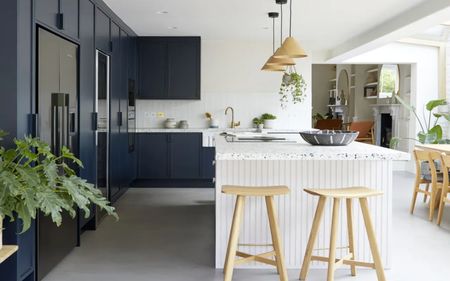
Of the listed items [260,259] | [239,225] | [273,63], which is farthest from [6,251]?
[273,63]

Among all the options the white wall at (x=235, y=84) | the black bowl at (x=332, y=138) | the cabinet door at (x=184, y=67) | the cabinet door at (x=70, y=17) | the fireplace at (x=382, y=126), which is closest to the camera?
the black bowl at (x=332, y=138)

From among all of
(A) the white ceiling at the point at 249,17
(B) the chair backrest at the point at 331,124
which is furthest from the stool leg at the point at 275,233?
(B) the chair backrest at the point at 331,124

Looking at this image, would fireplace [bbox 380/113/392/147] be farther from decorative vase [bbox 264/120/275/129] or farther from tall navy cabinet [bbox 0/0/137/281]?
tall navy cabinet [bbox 0/0/137/281]

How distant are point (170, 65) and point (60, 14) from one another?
14.2 ft

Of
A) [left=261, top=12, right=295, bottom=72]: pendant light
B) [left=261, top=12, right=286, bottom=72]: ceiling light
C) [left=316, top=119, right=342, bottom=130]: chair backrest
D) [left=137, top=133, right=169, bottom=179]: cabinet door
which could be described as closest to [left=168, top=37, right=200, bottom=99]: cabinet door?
[left=137, top=133, right=169, bottom=179]: cabinet door

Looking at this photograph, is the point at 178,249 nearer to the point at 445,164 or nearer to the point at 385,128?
the point at 445,164

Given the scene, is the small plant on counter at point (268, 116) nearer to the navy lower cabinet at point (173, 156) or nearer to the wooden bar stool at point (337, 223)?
the navy lower cabinet at point (173, 156)

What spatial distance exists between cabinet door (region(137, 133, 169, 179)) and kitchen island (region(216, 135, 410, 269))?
4.42 m

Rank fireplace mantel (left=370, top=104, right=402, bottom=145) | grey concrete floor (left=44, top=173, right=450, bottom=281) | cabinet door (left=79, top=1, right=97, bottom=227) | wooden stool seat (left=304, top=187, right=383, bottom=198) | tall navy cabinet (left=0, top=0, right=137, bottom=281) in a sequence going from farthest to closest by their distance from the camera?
1. fireplace mantel (left=370, top=104, right=402, bottom=145)
2. cabinet door (left=79, top=1, right=97, bottom=227)
3. grey concrete floor (left=44, top=173, right=450, bottom=281)
4. wooden stool seat (left=304, top=187, right=383, bottom=198)
5. tall navy cabinet (left=0, top=0, right=137, bottom=281)

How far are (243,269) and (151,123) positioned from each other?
517 cm

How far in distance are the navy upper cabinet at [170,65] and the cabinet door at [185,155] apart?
2.31 feet

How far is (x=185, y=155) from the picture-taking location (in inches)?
326

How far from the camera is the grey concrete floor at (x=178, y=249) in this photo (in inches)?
152

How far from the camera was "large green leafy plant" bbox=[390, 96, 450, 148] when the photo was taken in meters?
8.68
